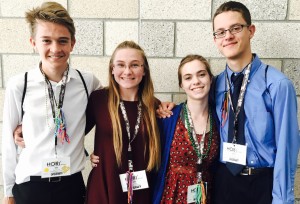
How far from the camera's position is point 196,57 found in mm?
1914

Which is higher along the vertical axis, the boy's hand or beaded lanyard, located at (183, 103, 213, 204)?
the boy's hand

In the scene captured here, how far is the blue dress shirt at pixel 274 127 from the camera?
61.1 inches

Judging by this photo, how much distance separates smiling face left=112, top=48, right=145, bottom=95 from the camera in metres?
1.83

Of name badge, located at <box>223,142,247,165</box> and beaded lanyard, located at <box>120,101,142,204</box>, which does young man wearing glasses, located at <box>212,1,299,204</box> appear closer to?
name badge, located at <box>223,142,247,165</box>

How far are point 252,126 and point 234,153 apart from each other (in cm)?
19

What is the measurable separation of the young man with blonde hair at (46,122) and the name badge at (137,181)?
0.97 feet

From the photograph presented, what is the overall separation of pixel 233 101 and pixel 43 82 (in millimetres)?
1154

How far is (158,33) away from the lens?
2262mm

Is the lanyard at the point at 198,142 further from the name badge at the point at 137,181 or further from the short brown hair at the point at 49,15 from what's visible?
the short brown hair at the point at 49,15

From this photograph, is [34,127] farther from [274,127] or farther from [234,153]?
[274,127]

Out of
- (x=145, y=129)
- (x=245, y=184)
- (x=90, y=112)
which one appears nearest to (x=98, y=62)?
(x=90, y=112)

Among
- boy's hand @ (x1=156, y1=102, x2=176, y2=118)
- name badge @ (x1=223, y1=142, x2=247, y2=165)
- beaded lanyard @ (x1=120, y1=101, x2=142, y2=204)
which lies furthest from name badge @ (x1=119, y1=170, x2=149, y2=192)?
name badge @ (x1=223, y1=142, x2=247, y2=165)

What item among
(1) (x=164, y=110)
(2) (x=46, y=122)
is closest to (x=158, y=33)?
(1) (x=164, y=110)

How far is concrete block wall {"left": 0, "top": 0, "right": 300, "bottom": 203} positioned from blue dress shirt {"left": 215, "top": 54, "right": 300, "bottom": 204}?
0.67 metres
